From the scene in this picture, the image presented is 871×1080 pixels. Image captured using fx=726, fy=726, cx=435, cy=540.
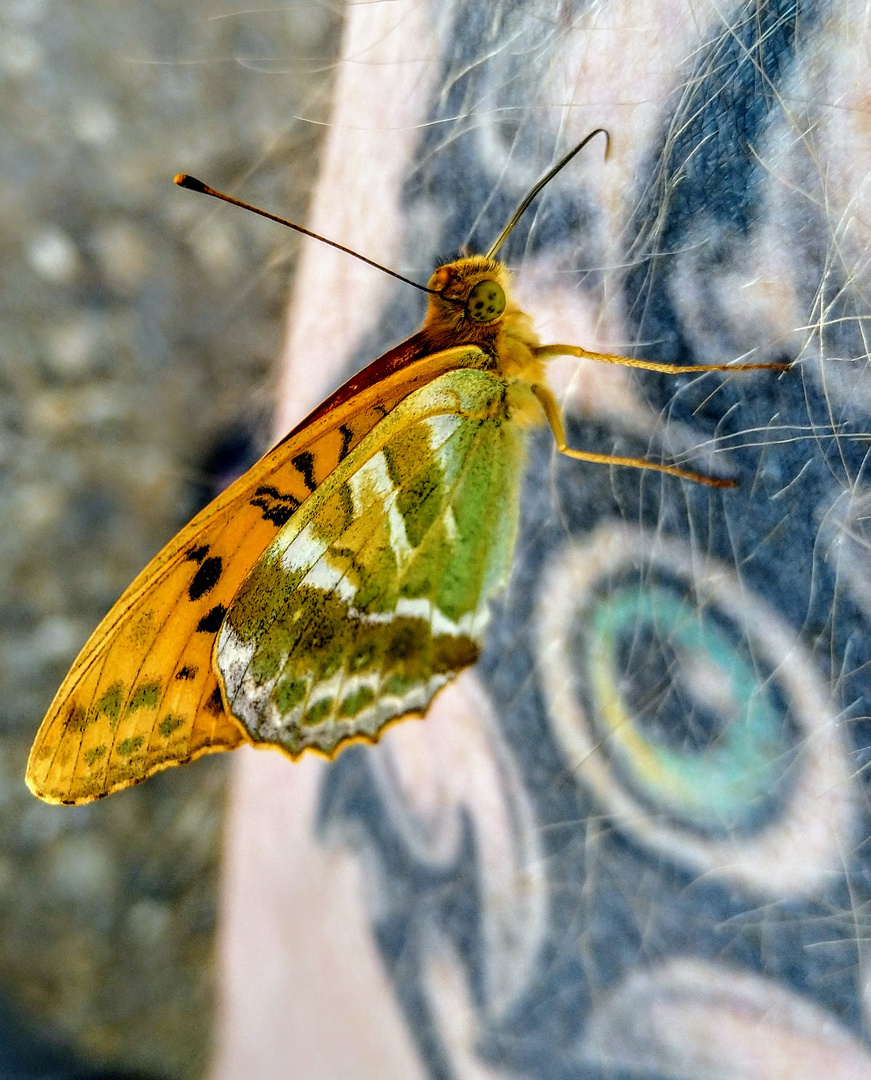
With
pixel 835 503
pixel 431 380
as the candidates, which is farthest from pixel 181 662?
pixel 835 503

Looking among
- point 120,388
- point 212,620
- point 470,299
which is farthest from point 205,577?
point 120,388

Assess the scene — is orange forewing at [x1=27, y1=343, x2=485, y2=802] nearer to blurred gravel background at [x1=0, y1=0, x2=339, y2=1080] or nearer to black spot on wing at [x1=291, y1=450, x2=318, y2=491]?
black spot on wing at [x1=291, y1=450, x2=318, y2=491]

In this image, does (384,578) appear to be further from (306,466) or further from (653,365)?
(653,365)

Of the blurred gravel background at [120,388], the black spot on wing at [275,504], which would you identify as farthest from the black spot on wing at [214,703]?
the blurred gravel background at [120,388]

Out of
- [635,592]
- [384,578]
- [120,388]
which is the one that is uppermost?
[120,388]

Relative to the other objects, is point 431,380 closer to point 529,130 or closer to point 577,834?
point 529,130

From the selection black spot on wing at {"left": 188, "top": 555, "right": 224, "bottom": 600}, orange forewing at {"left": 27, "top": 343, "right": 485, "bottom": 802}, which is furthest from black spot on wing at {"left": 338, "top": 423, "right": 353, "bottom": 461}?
black spot on wing at {"left": 188, "top": 555, "right": 224, "bottom": 600}
